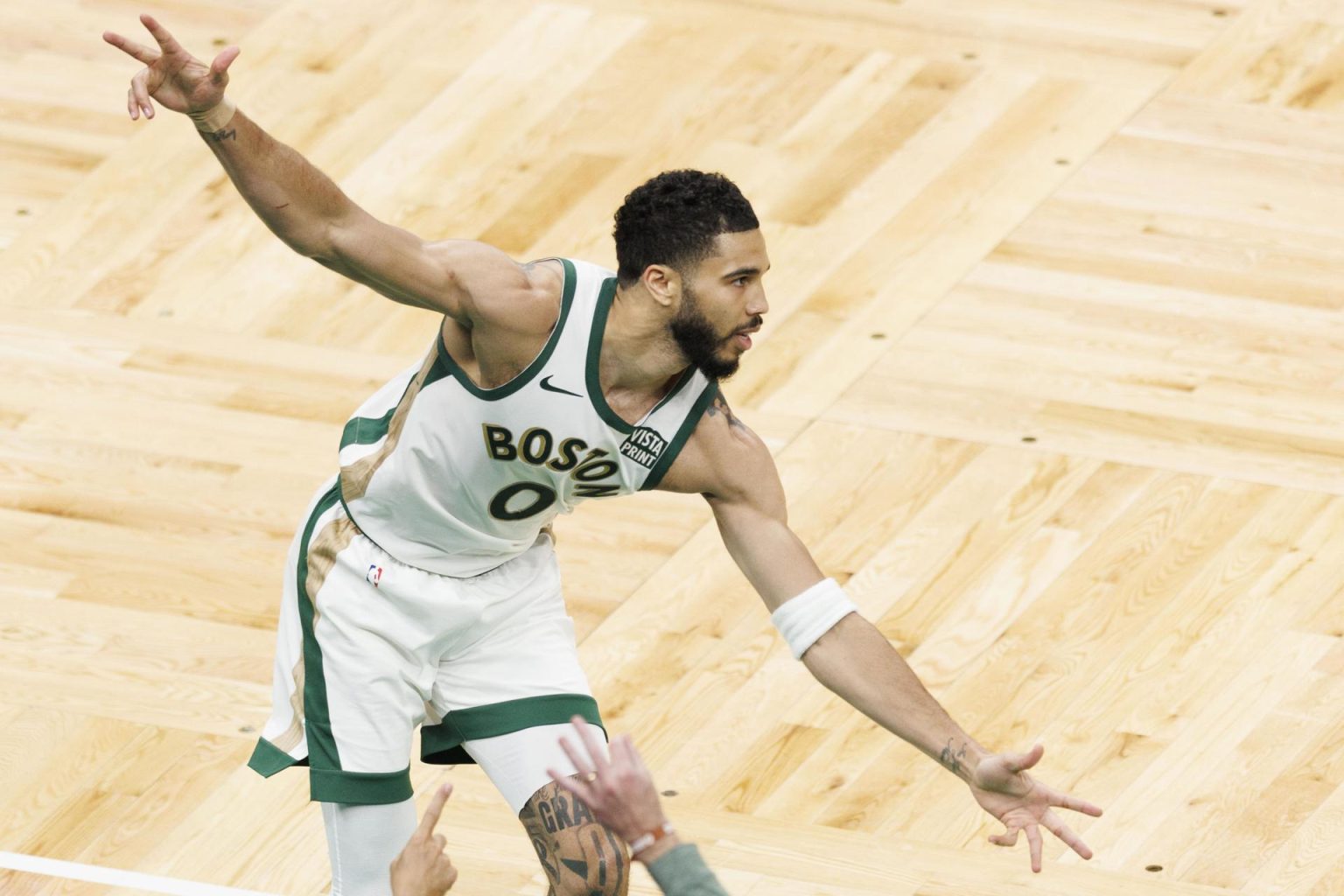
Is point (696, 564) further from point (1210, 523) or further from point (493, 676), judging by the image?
point (493, 676)

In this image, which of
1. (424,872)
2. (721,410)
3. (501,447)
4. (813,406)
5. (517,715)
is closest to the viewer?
(424,872)

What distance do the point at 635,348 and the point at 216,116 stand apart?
888mm

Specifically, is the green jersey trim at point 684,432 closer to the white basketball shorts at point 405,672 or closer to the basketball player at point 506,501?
the basketball player at point 506,501

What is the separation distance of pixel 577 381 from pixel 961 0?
5310 mm

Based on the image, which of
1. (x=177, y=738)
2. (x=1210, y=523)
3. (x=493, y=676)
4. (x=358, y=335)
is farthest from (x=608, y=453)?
(x=358, y=335)

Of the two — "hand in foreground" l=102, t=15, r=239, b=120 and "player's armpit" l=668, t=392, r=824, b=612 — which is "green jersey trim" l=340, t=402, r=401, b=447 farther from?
"hand in foreground" l=102, t=15, r=239, b=120

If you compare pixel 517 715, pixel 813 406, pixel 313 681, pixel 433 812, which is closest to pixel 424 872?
pixel 433 812

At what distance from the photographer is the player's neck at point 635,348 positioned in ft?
16.5

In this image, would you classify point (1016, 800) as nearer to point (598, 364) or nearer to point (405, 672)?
point (598, 364)

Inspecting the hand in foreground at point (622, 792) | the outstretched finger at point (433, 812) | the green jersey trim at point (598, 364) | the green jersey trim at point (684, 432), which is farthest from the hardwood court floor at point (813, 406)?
the hand in foreground at point (622, 792)

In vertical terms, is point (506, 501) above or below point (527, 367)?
below

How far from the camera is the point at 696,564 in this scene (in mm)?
7219

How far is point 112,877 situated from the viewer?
6133mm

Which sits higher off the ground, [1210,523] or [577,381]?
[577,381]
